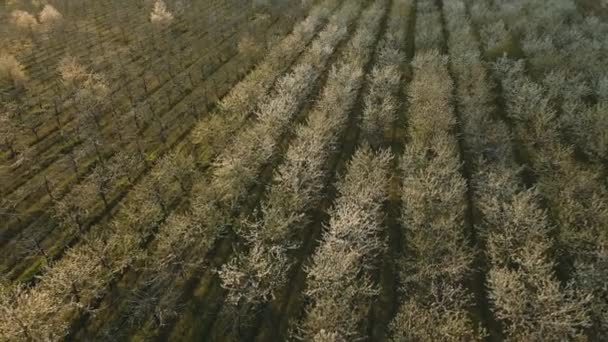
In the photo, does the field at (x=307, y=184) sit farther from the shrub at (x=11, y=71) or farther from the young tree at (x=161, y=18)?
the young tree at (x=161, y=18)

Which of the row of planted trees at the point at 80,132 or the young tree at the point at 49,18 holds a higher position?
the young tree at the point at 49,18

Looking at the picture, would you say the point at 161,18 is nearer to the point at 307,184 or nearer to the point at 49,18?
the point at 49,18

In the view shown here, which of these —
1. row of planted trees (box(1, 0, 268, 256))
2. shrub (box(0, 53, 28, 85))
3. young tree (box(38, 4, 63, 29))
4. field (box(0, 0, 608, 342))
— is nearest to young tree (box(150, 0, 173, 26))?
field (box(0, 0, 608, 342))

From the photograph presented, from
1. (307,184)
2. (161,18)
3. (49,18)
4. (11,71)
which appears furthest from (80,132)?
(49,18)

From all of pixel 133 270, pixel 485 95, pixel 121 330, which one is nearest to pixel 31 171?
pixel 133 270

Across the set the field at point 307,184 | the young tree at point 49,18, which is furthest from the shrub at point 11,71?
the young tree at point 49,18

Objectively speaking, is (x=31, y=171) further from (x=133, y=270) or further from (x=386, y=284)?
(x=386, y=284)

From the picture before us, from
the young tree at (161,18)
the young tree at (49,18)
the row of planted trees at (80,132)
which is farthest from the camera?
the young tree at (161,18)

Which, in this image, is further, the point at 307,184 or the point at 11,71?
the point at 11,71

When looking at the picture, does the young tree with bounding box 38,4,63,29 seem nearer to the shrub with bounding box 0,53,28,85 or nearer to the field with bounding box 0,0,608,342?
the field with bounding box 0,0,608,342
